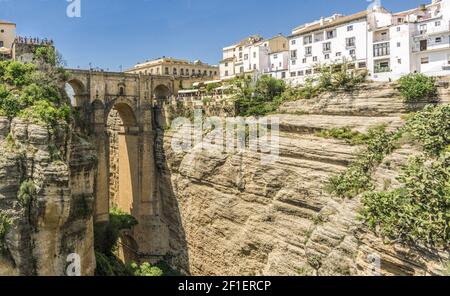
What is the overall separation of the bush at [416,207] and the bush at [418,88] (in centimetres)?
710

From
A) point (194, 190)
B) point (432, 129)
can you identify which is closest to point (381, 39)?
point (432, 129)

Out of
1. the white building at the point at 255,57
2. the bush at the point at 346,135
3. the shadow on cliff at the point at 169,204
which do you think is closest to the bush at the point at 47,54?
the shadow on cliff at the point at 169,204

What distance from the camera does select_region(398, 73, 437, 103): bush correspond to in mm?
21688

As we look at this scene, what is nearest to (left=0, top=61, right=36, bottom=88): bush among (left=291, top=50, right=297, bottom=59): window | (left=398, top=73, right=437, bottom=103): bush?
(left=398, top=73, right=437, bottom=103): bush

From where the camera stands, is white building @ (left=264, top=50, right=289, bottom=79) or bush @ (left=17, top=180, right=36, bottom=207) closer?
bush @ (left=17, top=180, right=36, bottom=207)

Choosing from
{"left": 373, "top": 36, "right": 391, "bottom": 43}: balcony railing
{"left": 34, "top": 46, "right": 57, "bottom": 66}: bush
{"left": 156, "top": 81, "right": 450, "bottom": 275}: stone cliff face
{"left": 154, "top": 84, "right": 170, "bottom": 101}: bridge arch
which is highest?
{"left": 373, "top": 36, "right": 391, "bottom": 43}: balcony railing

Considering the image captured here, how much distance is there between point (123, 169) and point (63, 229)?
17.1 meters

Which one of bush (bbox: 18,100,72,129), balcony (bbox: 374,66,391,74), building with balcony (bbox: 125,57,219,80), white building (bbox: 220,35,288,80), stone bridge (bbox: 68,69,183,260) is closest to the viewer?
bush (bbox: 18,100,72,129)

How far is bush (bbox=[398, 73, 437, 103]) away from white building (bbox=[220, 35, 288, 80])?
678 inches

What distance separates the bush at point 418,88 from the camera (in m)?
21.7

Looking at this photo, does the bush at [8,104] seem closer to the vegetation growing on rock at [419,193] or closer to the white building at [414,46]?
the vegetation growing on rock at [419,193]

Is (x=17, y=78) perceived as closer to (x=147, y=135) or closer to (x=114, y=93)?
(x=114, y=93)

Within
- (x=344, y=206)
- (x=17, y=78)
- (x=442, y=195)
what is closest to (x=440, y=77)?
(x=344, y=206)

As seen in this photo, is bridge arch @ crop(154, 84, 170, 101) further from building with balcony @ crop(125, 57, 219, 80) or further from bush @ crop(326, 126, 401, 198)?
bush @ crop(326, 126, 401, 198)
